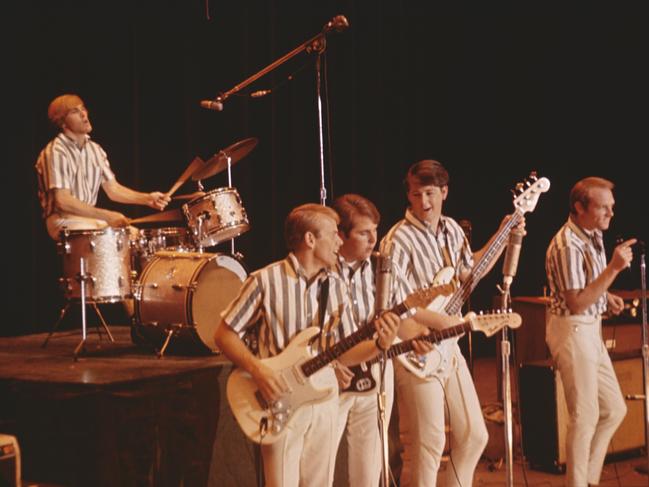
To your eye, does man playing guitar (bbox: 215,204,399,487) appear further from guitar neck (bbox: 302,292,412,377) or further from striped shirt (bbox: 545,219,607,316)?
striped shirt (bbox: 545,219,607,316)

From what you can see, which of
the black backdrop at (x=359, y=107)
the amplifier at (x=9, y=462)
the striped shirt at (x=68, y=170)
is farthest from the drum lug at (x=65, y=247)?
the black backdrop at (x=359, y=107)

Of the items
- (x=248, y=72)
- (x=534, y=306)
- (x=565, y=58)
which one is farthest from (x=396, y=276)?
(x=565, y=58)

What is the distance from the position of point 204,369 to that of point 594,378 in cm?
279

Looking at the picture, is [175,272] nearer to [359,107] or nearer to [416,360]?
[416,360]

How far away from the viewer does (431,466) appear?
5.40m

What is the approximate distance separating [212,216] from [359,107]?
4793mm

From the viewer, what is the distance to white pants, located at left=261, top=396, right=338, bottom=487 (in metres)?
4.63

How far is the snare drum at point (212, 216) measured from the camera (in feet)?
23.4

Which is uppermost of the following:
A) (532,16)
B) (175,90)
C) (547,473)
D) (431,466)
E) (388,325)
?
(532,16)

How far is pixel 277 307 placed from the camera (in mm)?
4711

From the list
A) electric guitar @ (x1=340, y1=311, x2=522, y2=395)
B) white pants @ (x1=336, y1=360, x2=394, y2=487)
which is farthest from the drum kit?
electric guitar @ (x1=340, y1=311, x2=522, y2=395)

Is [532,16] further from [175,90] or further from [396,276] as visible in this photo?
[396,276]

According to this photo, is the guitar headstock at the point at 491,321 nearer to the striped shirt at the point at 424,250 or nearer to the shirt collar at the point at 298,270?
the striped shirt at the point at 424,250

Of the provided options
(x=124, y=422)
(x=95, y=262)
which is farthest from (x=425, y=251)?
(x=95, y=262)
